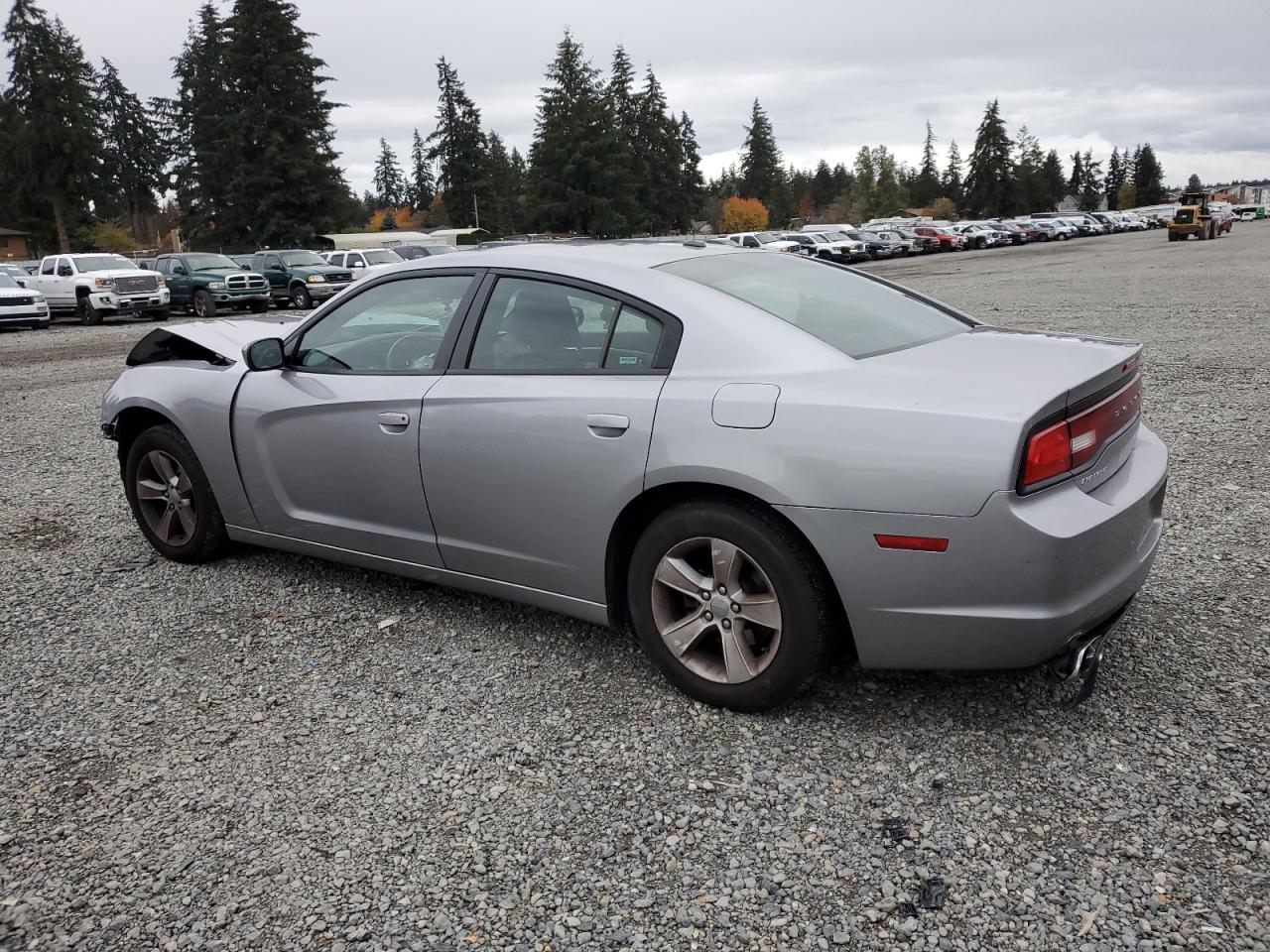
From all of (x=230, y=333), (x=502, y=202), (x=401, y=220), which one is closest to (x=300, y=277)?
(x=230, y=333)

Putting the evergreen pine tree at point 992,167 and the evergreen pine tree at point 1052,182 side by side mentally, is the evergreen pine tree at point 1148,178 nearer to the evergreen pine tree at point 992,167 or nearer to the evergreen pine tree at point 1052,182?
the evergreen pine tree at point 1052,182

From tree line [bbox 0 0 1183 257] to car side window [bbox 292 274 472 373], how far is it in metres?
58.0

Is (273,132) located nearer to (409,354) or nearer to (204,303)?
(204,303)

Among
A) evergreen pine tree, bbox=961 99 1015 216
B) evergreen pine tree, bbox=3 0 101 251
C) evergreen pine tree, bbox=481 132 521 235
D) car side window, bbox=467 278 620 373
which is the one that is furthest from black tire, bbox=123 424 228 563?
evergreen pine tree, bbox=961 99 1015 216

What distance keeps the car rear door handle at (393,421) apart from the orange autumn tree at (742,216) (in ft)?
354

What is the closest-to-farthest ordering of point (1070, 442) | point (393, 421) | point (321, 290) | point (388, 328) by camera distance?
point (1070, 442) → point (393, 421) → point (388, 328) → point (321, 290)

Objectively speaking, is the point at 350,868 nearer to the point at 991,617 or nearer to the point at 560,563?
the point at 560,563

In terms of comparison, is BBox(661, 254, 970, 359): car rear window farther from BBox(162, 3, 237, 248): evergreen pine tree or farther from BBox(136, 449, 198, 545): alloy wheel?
BBox(162, 3, 237, 248): evergreen pine tree

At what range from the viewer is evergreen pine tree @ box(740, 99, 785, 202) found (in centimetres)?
12006

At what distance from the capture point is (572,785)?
9.96 ft

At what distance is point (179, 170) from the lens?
239ft

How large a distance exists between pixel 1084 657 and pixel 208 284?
26086 millimetres

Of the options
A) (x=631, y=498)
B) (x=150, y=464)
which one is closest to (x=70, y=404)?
(x=150, y=464)

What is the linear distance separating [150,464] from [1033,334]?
4.21 metres
